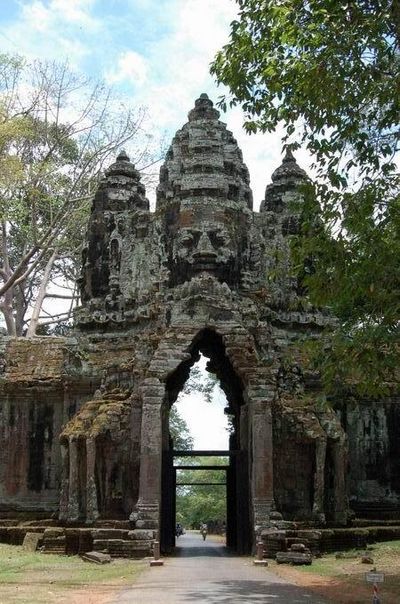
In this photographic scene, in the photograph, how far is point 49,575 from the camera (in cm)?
1246

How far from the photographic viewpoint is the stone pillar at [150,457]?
16503 mm

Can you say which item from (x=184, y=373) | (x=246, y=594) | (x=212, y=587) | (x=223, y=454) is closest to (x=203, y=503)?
(x=184, y=373)

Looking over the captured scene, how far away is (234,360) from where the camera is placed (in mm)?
17766

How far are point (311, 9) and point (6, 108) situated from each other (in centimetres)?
1446

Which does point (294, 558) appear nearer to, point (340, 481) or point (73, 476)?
point (340, 481)

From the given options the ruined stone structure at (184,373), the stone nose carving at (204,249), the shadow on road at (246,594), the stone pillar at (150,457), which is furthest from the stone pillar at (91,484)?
the shadow on road at (246,594)

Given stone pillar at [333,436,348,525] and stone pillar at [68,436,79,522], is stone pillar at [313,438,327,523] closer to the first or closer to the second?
stone pillar at [333,436,348,525]

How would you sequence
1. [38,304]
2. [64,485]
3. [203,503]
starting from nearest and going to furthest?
[64,485]
[38,304]
[203,503]

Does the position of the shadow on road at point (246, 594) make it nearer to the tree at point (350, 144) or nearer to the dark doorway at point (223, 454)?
the tree at point (350, 144)

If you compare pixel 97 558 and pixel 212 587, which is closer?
pixel 212 587

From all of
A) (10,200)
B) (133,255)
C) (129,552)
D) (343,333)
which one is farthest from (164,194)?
(343,333)

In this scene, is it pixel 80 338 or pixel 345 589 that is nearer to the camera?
pixel 345 589

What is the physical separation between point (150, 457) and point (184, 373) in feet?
14.6

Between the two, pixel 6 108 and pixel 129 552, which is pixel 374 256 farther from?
pixel 6 108
